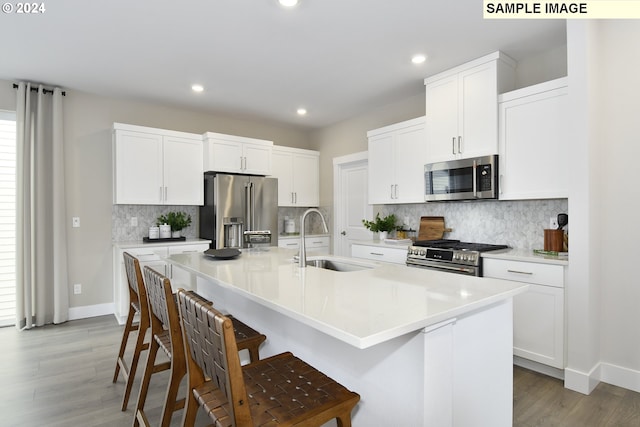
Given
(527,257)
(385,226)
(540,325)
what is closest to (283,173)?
(385,226)

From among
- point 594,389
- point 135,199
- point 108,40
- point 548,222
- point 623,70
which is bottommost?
point 594,389

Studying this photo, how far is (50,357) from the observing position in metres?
2.98

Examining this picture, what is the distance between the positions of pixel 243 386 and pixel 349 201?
442 cm

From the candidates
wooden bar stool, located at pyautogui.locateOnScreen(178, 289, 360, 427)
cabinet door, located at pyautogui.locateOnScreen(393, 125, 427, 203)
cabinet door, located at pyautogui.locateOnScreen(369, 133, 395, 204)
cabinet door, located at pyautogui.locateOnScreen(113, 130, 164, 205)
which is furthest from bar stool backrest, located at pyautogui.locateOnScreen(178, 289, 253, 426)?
cabinet door, located at pyautogui.locateOnScreen(113, 130, 164, 205)

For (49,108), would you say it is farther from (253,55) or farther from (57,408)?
(57,408)

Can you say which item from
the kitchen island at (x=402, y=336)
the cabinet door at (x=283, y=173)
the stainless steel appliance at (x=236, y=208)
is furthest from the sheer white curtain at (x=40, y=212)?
the kitchen island at (x=402, y=336)

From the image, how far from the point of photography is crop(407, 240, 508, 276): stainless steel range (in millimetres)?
2932

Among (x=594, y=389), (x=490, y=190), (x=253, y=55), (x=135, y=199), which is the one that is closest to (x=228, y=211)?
(x=135, y=199)

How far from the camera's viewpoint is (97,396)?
2.35 m

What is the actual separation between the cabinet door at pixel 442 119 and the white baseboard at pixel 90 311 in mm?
4209

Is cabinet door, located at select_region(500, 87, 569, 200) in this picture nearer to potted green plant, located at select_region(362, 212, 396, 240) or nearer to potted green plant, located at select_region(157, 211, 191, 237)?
potted green plant, located at select_region(362, 212, 396, 240)

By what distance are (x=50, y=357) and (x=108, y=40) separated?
2.76 m

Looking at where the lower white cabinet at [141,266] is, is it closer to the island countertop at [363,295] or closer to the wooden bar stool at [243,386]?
the island countertop at [363,295]

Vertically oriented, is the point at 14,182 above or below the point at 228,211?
above
